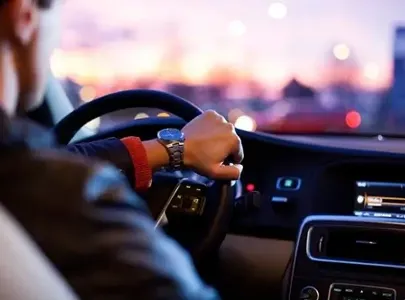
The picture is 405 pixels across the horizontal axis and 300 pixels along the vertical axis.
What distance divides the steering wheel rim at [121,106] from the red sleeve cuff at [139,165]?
0.67 ft

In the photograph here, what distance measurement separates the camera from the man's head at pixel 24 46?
1141mm

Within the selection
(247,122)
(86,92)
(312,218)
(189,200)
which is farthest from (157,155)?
(86,92)

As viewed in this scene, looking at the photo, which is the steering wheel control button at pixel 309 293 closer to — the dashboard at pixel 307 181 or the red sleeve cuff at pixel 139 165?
the dashboard at pixel 307 181

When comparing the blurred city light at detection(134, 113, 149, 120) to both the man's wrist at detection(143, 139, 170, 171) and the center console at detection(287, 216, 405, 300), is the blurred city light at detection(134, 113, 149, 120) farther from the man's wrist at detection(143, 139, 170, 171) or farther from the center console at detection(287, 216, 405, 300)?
the center console at detection(287, 216, 405, 300)

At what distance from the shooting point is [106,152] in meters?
1.85

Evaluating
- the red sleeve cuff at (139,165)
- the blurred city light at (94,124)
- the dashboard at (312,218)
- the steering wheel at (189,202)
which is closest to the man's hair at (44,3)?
the red sleeve cuff at (139,165)

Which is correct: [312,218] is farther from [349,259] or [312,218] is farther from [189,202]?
[189,202]

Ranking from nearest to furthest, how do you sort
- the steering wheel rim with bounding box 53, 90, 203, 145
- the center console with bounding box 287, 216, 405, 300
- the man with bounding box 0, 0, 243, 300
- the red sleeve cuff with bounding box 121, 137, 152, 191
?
the man with bounding box 0, 0, 243, 300, the red sleeve cuff with bounding box 121, 137, 152, 191, the center console with bounding box 287, 216, 405, 300, the steering wheel rim with bounding box 53, 90, 203, 145

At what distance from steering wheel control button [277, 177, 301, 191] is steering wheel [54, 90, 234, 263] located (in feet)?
0.92

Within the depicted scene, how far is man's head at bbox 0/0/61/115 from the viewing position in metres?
1.14

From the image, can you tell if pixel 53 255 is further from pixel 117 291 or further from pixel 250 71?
pixel 250 71

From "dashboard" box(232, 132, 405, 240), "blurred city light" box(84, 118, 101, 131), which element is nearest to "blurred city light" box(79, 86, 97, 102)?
"blurred city light" box(84, 118, 101, 131)

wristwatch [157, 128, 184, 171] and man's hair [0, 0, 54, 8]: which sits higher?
man's hair [0, 0, 54, 8]

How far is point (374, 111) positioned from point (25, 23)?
4.98ft
